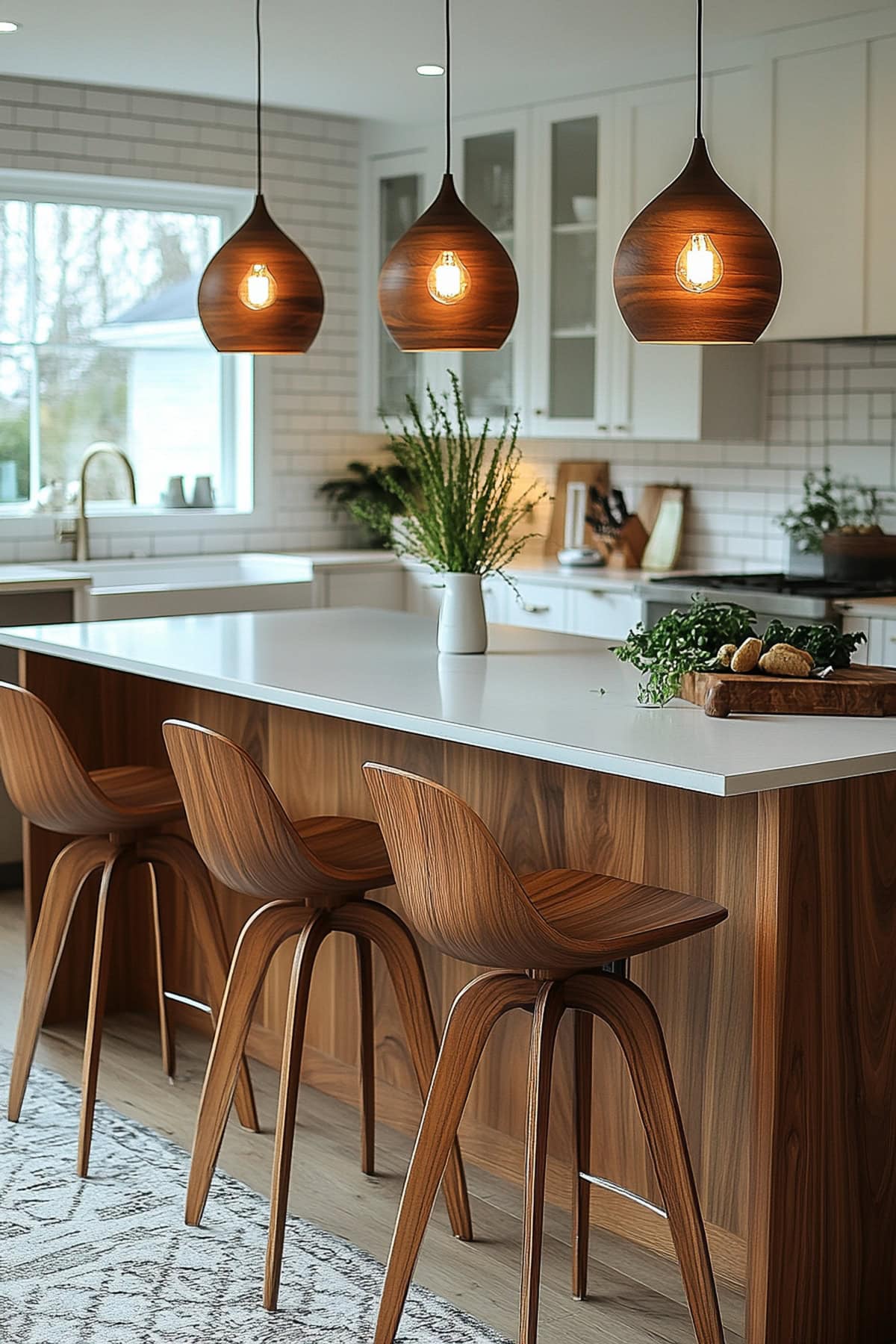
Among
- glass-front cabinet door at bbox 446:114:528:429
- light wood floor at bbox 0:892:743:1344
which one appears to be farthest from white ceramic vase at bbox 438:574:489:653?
glass-front cabinet door at bbox 446:114:528:429

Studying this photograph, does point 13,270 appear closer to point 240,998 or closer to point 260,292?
point 260,292

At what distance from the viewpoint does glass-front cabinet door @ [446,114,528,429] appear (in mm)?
6254

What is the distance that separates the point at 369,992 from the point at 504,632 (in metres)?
1.10

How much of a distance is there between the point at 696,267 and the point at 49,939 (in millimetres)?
1964

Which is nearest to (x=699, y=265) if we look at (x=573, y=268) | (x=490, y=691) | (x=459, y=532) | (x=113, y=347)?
(x=490, y=691)

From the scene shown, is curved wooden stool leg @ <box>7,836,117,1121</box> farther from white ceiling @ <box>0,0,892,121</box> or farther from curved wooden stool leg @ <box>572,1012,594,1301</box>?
white ceiling @ <box>0,0,892,121</box>

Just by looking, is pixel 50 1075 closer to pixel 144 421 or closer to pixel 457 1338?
pixel 457 1338

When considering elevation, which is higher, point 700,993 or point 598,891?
point 598,891

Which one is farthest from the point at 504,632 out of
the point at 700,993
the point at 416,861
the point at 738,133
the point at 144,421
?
the point at 144,421

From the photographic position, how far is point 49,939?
139 inches

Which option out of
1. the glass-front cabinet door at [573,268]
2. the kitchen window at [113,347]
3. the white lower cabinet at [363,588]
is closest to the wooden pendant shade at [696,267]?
the glass-front cabinet door at [573,268]

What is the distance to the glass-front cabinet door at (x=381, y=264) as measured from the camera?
6.71m

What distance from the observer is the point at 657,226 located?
2680mm

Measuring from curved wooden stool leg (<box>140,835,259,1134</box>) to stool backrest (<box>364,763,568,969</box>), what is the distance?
42.1 inches
